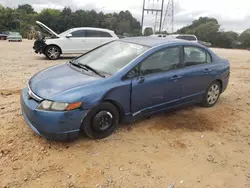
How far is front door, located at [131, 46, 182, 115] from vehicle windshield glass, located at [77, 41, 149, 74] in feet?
0.89

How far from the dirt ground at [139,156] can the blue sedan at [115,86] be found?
0.84 feet

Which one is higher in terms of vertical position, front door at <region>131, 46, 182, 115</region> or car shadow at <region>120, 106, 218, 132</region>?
front door at <region>131, 46, 182, 115</region>

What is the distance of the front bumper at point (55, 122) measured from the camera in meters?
3.37

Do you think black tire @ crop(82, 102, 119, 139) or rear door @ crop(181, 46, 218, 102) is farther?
rear door @ crop(181, 46, 218, 102)

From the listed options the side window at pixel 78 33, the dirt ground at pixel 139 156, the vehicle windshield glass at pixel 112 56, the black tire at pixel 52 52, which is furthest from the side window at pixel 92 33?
the dirt ground at pixel 139 156

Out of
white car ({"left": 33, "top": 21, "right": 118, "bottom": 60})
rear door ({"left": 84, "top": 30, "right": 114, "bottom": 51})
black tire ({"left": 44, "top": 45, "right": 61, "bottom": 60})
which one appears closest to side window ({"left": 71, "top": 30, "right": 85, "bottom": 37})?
white car ({"left": 33, "top": 21, "right": 118, "bottom": 60})

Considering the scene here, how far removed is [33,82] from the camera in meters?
4.00

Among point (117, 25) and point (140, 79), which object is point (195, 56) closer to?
point (140, 79)

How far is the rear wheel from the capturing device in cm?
1204

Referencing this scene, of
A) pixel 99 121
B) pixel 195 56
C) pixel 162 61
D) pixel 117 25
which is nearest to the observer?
pixel 99 121

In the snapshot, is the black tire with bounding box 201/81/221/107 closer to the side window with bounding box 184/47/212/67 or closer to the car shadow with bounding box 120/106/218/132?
the car shadow with bounding box 120/106/218/132

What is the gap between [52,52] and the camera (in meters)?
12.1

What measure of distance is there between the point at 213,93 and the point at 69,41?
8.43 meters

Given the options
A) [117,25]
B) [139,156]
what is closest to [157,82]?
[139,156]
